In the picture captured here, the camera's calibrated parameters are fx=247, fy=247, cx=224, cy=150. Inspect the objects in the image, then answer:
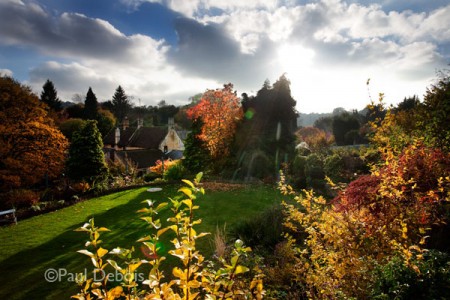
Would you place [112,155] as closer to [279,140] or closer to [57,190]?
[57,190]

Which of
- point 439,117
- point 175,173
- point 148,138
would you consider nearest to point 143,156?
point 148,138

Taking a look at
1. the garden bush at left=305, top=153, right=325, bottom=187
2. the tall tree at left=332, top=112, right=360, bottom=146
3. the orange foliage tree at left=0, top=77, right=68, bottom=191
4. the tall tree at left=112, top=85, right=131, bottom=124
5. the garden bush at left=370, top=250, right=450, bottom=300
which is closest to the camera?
the garden bush at left=370, top=250, right=450, bottom=300

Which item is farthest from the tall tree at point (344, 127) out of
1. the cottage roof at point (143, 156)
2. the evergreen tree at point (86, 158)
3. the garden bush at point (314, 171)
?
the evergreen tree at point (86, 158)

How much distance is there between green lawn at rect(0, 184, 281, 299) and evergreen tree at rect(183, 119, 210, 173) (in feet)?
18.2

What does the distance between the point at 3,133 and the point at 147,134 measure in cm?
2933

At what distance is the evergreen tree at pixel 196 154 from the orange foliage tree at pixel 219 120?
0.50m

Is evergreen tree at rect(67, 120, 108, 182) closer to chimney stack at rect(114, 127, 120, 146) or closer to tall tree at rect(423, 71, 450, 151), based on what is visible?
tall tree at rect(423, 71, 450, 151)

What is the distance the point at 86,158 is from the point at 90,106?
40421 millimetres

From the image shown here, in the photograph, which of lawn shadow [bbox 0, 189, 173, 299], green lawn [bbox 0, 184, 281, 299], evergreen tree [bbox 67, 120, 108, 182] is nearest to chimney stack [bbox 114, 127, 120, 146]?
evergreen tree [bbox 67, 120, 108, 182]

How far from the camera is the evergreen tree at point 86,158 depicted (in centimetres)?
1716

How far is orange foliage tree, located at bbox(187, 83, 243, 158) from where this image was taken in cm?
2031

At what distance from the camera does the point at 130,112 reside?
70.8 m

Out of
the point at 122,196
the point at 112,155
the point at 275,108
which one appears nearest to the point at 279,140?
the point at 275,108

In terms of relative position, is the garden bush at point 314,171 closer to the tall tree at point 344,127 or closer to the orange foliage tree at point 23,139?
the orange foliage tree at point 23,139
